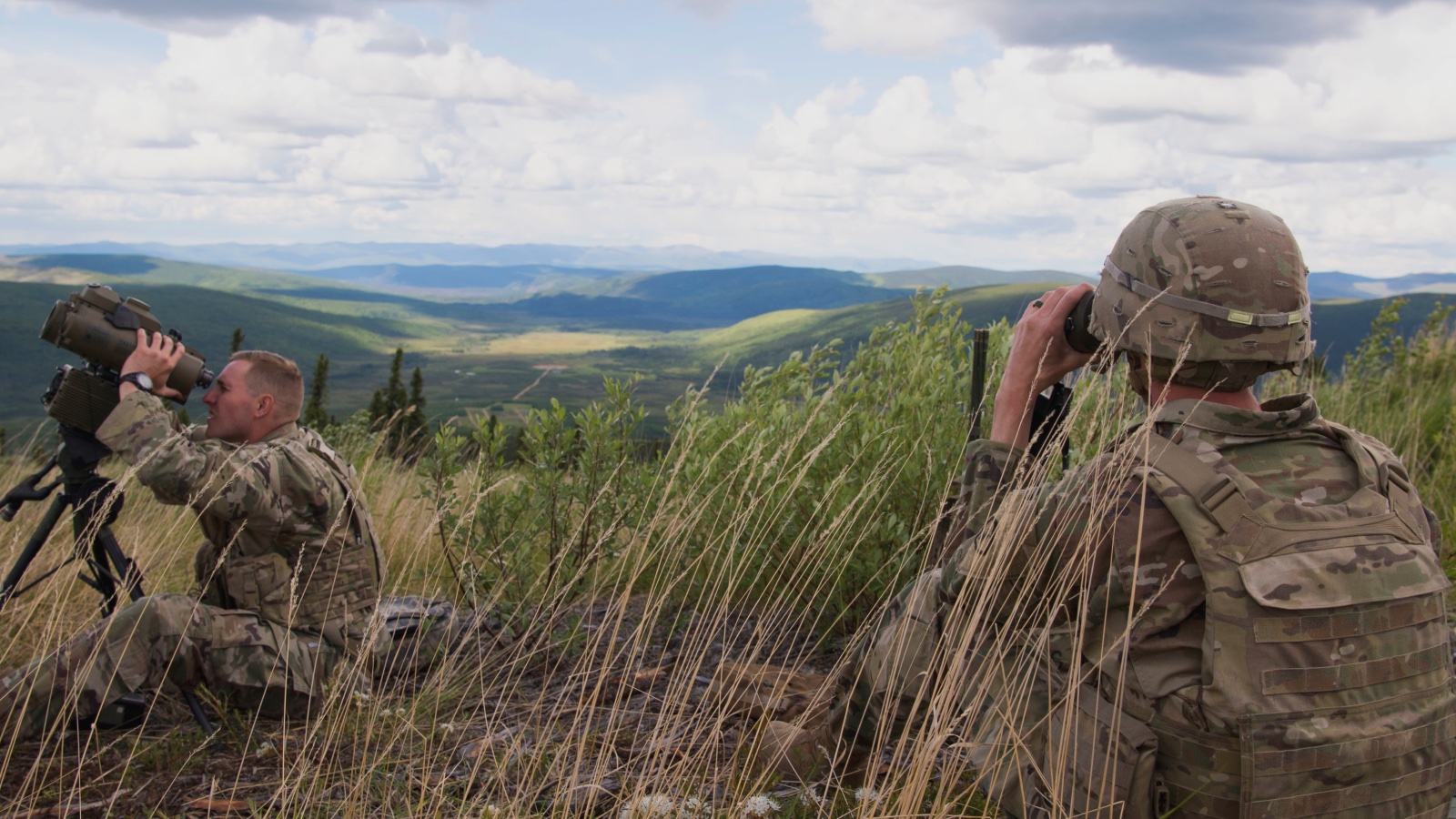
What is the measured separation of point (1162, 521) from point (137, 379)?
3.51m

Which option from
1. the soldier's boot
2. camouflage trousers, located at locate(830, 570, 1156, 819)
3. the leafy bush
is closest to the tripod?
the leafy bush

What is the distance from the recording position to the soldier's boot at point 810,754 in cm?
301

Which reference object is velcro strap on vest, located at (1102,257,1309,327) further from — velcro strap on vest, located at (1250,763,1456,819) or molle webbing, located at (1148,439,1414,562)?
velcro strap on vest, located at (1250,763,1456,819)

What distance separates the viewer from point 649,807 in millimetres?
2543

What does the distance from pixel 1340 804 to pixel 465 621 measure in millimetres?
3689

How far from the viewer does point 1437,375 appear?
9906 millimetres

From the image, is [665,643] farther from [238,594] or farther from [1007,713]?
[238,594]

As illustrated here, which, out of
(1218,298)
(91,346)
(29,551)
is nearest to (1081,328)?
(1218,298)

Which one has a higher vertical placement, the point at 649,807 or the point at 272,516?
the point at 272,516

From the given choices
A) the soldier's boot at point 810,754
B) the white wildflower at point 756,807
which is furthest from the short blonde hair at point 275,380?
the white wildflower at point 756,807

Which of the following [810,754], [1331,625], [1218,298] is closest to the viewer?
[1331,625]

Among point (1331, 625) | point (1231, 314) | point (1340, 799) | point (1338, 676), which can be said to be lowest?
point (1340, 799)

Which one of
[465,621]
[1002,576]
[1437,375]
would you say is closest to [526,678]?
[465,621]

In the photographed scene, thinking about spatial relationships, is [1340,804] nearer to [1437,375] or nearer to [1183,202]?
[1183,202]
